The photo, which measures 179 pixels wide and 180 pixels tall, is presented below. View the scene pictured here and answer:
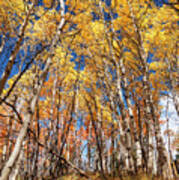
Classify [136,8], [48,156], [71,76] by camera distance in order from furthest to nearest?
[71,76], [136,8], [48,156]

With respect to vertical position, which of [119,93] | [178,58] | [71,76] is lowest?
[119,93]

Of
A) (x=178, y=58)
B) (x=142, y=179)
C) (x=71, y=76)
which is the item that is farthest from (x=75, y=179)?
(x=178, y=58)

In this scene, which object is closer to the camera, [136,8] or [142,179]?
[142,179]

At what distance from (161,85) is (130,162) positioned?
7628 millimetres

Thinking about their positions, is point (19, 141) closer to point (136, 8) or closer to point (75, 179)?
point (75, 179)

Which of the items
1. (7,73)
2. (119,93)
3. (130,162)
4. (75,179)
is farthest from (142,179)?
(7,73)

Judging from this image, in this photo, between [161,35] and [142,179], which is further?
[161,35]

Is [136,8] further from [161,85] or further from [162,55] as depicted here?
[161,85]

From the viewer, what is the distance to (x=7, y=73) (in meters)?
1.93

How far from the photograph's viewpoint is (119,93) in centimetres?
362

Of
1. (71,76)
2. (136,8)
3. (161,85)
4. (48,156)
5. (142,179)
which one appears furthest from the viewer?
(161,85)

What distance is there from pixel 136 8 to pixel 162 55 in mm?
3654

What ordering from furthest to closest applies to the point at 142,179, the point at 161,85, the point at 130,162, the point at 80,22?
the point at 161,85
the point at 80,22
the point at 130,162
the point at 142,179

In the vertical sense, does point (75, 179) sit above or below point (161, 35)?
below
